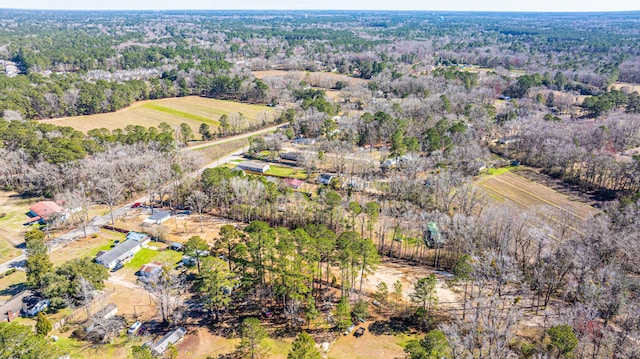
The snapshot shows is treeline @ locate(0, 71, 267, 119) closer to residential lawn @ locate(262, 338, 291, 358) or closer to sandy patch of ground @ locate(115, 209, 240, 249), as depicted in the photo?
sandy patch of ground @ locate(115, 209, 240, 249)

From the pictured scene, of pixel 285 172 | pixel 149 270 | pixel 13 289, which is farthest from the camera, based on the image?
pixel 285 172

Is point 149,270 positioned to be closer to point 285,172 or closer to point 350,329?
point 350,329

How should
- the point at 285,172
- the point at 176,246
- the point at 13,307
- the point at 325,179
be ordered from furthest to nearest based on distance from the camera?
the point at 285,172, the point at 325,179, the point at 176,246, the point at 13,307

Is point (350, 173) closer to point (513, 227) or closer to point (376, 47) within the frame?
point (513, 227)

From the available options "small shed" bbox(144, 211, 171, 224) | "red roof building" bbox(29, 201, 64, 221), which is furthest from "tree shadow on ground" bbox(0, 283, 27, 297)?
"small shed" bbox(144, 211, 171, 224)

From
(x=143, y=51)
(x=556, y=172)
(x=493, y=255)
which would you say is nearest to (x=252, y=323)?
(x=493, y=255)

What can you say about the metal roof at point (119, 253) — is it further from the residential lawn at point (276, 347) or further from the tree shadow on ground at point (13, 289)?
the residential lawn at point (276, 347)

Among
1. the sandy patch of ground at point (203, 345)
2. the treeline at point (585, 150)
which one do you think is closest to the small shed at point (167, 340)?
the sandy patch of ground at point (203, 345)

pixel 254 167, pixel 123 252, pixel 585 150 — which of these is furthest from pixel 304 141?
pixel 585 150
